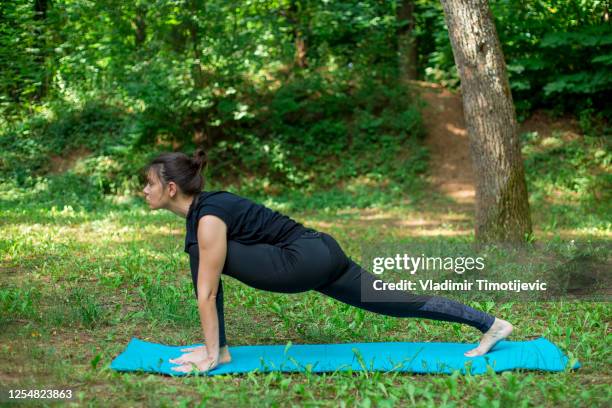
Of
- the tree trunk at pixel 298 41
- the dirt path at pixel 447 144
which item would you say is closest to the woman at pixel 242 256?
the dirt path at pixel 447 144

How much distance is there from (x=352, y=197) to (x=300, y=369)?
331 inches

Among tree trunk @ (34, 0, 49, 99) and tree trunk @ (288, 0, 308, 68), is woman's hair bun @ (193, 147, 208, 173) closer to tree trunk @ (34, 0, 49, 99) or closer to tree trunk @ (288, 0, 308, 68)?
tree trunk @ (288, 0, 308, 68)

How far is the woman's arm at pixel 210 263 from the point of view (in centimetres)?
366

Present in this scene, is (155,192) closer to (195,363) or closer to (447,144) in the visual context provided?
(195,363)

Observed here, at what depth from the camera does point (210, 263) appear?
3.69 metres

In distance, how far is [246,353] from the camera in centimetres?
418

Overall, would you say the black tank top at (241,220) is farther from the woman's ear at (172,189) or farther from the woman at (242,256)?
the woman's ear at (172,189)

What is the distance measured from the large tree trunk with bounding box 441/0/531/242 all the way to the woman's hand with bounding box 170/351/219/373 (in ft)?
13.7

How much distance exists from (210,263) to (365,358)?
3.66ft

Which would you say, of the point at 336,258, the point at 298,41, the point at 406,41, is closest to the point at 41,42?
the point at 298,41

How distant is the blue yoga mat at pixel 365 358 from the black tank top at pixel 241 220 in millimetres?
717

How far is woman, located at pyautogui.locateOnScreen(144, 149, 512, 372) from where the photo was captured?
371 cm

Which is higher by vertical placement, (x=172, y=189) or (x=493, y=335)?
(x=172, y=189)

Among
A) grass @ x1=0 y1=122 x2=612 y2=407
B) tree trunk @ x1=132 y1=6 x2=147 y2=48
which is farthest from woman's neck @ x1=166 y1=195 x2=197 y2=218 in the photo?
tree trunk @ x1=132 y1=6 x2=147 y2=48
